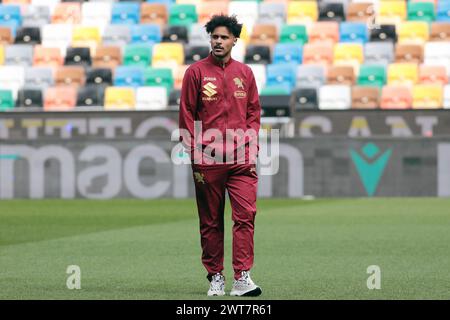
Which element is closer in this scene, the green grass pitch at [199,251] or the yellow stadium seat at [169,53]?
the green grass pitch at [199,251]

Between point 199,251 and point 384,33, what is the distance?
17340 millimetres

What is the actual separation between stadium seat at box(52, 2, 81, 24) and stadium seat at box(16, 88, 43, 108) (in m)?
4.72

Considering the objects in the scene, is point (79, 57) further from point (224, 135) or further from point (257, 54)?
point (224, 135)

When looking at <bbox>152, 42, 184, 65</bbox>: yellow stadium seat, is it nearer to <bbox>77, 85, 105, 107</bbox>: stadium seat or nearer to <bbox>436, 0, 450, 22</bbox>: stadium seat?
<bbox>77, 85, 105, 107</bbox>: stadium seat

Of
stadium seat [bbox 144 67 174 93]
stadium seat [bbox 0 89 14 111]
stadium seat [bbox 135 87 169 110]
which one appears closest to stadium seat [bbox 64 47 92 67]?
stadium seat [bbox 144 67 174 93]

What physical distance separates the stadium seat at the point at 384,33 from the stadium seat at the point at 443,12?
1.32 meters

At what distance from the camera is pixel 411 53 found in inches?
1142

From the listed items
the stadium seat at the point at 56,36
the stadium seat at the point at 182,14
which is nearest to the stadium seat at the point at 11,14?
the stadium seat at the point at 56,36

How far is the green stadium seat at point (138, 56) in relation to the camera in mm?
30203

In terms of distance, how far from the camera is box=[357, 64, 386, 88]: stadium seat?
92.8 ft

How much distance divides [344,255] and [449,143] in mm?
11654

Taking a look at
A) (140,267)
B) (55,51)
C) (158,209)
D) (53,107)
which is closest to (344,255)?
(140,267)

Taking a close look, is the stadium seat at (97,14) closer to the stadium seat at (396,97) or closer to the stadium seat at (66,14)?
the stadium seat at (66,14)
